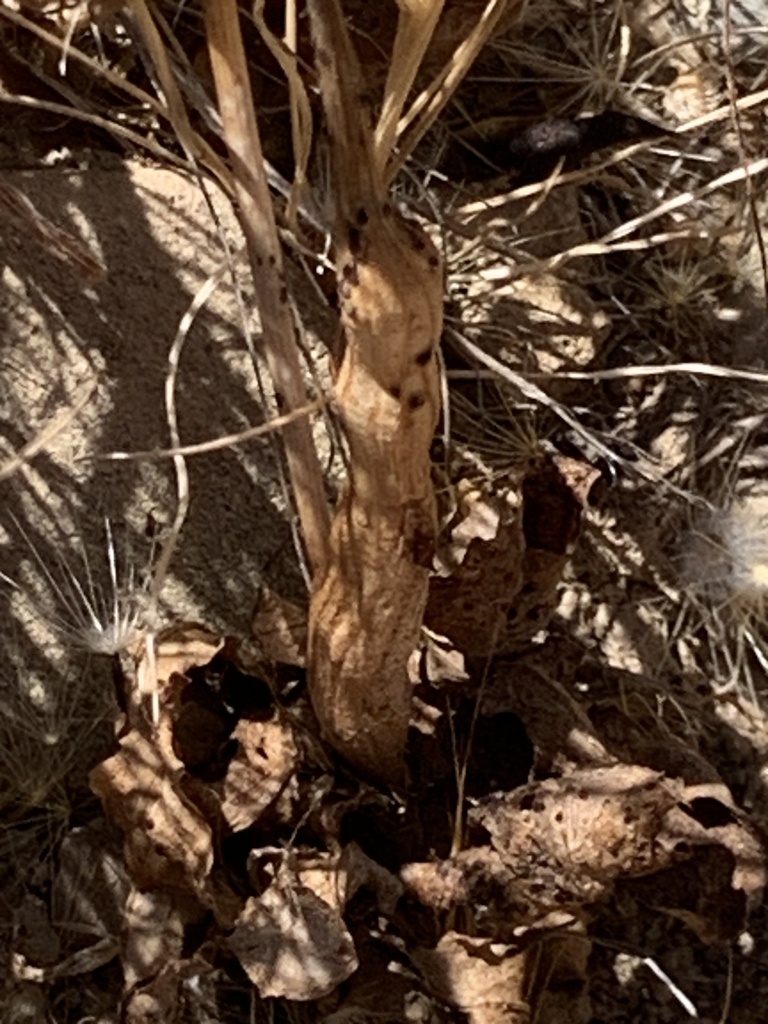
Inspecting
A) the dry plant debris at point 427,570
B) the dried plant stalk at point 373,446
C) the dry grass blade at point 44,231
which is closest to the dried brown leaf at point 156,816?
the dry plant debris at point 427,570

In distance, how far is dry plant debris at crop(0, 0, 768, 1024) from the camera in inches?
45.2

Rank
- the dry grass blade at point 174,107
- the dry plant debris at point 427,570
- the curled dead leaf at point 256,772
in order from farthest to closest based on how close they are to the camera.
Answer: the curled dead leaf at point 256,772 → the dry plant debris at point 427,570 → the dry grass blade at point 174,107

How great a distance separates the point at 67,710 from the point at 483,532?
1.51 feet

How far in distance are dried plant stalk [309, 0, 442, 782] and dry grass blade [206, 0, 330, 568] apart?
0.17ft

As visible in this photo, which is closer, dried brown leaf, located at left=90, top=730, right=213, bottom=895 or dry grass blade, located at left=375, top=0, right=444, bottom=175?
dry grass blade, located at left=375, top=0, right=444, bottom=175

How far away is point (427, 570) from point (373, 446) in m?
0.16

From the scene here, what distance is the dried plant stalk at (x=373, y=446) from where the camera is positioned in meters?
0.86

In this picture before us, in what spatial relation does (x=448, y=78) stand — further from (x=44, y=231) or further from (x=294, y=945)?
(x=294, y=945)

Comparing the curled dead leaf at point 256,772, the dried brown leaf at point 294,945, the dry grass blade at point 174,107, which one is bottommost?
the dried brown leaf at point 294,945

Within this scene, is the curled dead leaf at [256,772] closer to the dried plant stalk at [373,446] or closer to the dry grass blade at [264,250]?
the dried plant stalk at [373,446]

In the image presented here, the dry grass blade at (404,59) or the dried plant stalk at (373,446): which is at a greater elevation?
the dry grass blade at (404,59)

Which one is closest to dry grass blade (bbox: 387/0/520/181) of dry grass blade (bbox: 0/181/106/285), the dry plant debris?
the dry plant debris

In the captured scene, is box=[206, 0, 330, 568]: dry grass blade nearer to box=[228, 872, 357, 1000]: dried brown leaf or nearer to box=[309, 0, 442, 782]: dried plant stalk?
box=[309, 0, 442, 782]: dried plant stalk

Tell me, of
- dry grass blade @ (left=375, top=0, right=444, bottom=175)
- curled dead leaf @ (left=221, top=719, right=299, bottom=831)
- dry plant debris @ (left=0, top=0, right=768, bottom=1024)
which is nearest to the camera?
dry grass blade @ (left=375, top=0, right=444, bottom=175)
